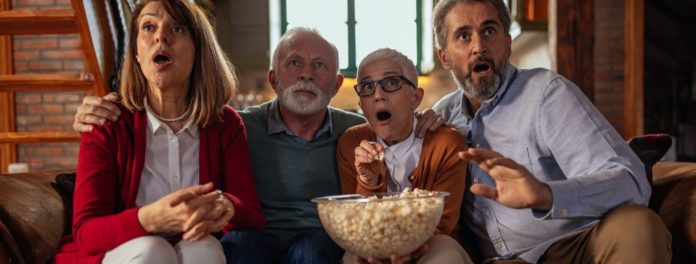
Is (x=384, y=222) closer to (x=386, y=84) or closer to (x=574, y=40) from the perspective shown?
(x=386, y=84)

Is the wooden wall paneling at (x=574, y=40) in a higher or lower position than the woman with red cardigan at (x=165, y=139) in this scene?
higher

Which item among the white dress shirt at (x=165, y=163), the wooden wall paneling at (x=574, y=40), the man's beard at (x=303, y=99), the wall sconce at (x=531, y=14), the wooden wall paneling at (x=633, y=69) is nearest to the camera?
the white dress shirt at (x=165, y=163)

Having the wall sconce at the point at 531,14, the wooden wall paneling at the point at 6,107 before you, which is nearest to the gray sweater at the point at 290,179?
the wooden wall paneling at the point at 6,107

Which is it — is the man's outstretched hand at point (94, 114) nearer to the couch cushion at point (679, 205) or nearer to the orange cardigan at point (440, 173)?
the orange cardigan at point (440, 173)

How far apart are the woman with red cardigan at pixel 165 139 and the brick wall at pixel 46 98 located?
15.3 ft

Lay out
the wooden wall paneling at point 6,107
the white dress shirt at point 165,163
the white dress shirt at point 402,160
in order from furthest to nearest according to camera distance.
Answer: the wooden wall paneling at point 6,107 → the white dress shirt at point 402,160 → the white dress shirt at point 165,163

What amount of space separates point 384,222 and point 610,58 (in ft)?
19.4

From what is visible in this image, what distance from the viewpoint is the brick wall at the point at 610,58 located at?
21.9 ft

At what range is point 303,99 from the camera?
2191 millimetres

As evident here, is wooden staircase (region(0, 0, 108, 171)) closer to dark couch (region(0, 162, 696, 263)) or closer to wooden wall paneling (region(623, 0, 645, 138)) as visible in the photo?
dark couch (region(0, 162, 696, 263))

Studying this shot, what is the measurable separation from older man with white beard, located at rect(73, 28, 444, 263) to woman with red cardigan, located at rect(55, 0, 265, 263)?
0.24 m

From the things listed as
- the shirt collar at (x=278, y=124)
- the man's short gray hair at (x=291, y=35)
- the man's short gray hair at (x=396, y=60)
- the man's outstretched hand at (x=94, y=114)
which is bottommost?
the shirt collar at (x=278, y=124)

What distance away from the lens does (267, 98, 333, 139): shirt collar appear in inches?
88.0

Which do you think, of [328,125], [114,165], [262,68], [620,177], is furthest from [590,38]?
[262,68]
